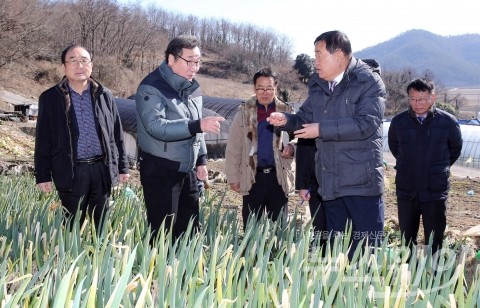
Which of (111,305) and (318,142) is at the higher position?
(318,142)

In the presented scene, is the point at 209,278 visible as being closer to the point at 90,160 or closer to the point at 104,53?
the point at 90,160

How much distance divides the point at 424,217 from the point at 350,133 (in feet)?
3.45

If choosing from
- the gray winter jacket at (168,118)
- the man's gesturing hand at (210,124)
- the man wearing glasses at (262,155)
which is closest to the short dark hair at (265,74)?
the man wearing glasses at (262,155)

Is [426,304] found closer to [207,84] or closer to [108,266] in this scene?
[108,266]

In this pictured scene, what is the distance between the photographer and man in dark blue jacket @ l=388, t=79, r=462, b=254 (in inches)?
117

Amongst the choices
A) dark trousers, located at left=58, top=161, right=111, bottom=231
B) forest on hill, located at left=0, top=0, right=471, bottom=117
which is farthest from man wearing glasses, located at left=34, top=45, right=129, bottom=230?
forest on hill, located at left=0, top=0, right=471, bottom=117

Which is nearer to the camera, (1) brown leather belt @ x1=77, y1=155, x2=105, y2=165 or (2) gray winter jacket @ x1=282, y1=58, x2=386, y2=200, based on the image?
(2) gray winter jacket @ x1=282, y1=58, x2=386, y2=200

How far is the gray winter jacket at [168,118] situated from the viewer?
238cm

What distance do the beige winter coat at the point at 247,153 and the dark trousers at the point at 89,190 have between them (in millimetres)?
674

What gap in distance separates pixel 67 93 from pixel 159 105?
0.50 m

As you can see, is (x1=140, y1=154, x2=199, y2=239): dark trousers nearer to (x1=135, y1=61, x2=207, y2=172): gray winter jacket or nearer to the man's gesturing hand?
(x1=135, y1=61, x2=207, y2=172): gray winter jacket

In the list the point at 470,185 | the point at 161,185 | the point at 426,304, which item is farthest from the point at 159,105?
the point at 470,185

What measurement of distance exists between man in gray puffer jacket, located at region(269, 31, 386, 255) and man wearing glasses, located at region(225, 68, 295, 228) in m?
0.61

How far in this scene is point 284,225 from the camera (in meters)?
2.57
